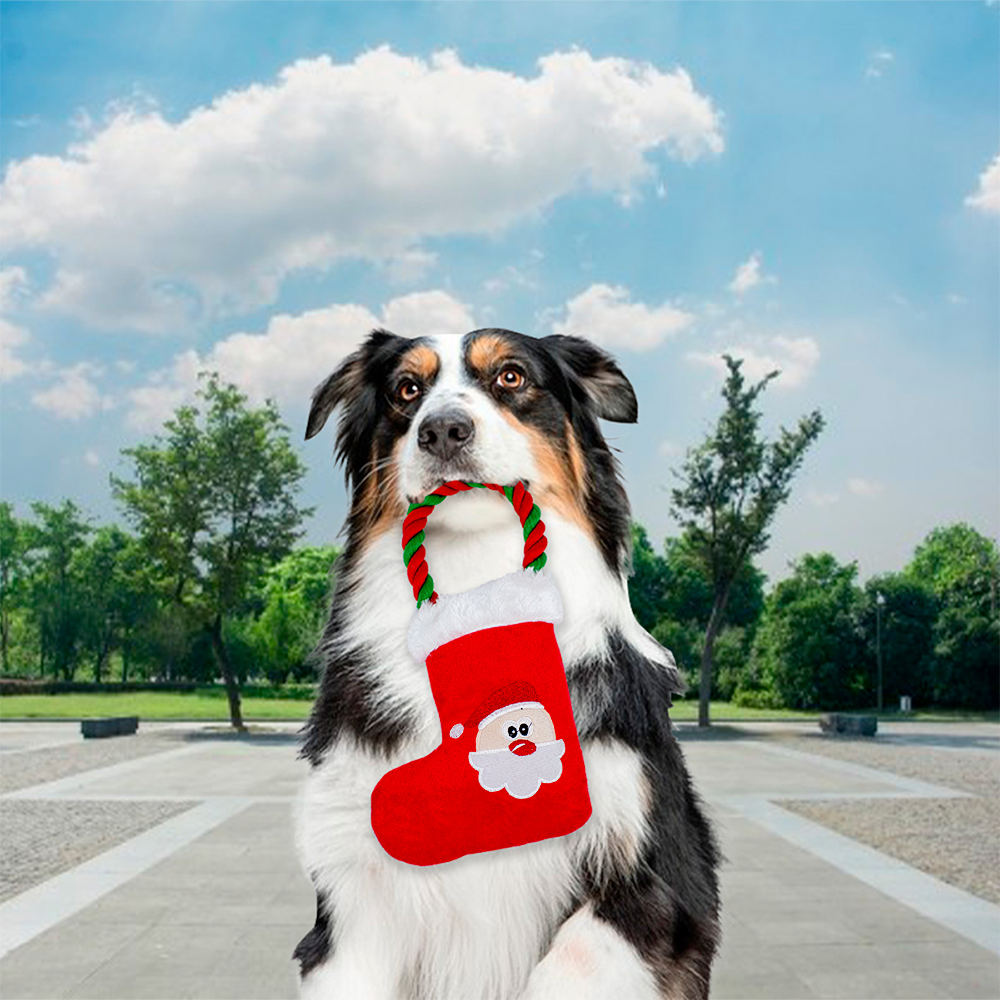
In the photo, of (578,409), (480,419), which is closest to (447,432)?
(480,419)

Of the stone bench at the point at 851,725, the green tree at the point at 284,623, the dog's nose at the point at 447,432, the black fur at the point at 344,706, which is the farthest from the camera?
the green tree at the point at 284,623

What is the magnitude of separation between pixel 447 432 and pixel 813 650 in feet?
163

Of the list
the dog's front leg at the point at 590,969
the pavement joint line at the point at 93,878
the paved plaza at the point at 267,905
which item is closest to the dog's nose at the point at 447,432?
the dog's front leg at the point at 590,969

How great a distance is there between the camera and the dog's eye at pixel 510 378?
2.69 metres

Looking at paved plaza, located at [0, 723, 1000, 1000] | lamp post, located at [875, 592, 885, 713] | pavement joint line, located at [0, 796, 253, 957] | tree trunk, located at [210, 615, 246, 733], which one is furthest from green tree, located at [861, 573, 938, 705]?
pavement joint line, located at [0, 796, 253, 957]

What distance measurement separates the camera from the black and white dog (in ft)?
7.92

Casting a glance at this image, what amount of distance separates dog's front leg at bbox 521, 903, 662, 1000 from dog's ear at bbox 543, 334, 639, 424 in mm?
1238

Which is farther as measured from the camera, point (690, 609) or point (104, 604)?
point (690, 609)

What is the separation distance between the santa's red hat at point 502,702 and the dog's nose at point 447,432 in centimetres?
49

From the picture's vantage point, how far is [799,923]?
7.61m

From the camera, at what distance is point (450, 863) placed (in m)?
2.41

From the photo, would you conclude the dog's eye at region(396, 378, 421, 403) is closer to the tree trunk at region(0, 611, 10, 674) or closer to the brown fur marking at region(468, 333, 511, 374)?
the brown fur marking at region(468, 333, 511, 374)

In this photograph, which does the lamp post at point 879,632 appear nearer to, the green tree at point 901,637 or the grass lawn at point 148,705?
the green tree at point 901,637

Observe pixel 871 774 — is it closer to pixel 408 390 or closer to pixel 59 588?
pixel 408 390
